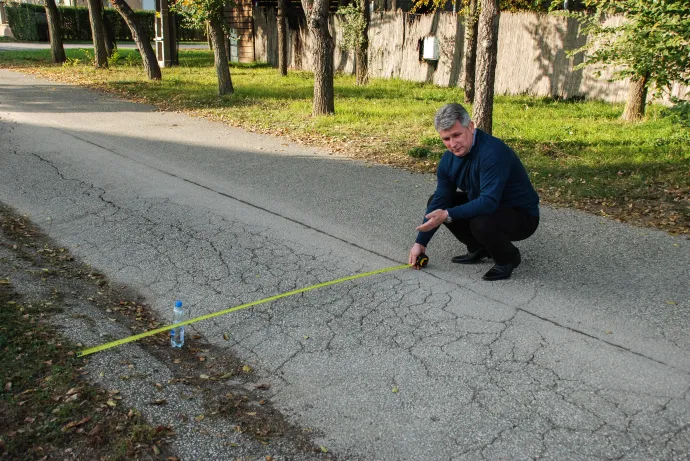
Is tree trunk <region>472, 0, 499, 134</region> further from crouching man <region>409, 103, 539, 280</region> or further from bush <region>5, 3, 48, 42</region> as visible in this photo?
bush <region>5, 3, 48, 42</region>

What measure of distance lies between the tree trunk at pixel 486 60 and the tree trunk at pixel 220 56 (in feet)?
25.7

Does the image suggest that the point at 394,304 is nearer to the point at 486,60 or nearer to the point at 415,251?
the point at 415,251

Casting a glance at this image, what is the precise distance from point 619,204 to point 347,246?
3577 mm

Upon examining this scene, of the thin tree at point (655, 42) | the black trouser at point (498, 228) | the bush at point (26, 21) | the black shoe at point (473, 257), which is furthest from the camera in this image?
the bush at point (26, 21)

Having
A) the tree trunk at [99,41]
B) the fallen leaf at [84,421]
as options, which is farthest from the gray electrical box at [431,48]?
the fallen leaf at [84,421]

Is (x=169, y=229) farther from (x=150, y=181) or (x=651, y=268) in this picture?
(x=651, y=268)

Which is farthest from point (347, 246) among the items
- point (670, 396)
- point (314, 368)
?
point (670, 396)

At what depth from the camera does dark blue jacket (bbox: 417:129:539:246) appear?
4.74m

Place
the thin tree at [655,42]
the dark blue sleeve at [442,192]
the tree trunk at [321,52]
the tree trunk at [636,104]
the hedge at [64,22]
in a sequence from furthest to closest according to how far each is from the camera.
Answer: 1. the hedge at [64,22]
2. the tree trunk at [321,52]
3. the tree trunk at [636,104]
4. the thin tree at [655,42]
5. the dark blue sleeve at [442,192]

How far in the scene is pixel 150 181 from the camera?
8164mm

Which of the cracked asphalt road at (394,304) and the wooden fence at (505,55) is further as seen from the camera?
the wooden fence at (505,55)

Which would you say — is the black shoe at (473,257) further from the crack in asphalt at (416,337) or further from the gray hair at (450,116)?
the gray hair at (450,116)

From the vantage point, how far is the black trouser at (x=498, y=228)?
16.1ft

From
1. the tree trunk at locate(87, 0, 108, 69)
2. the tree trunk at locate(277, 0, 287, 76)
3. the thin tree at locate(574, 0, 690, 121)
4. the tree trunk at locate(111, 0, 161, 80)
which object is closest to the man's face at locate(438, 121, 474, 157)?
the thin tree at locate(574, 0, 690, 121)
